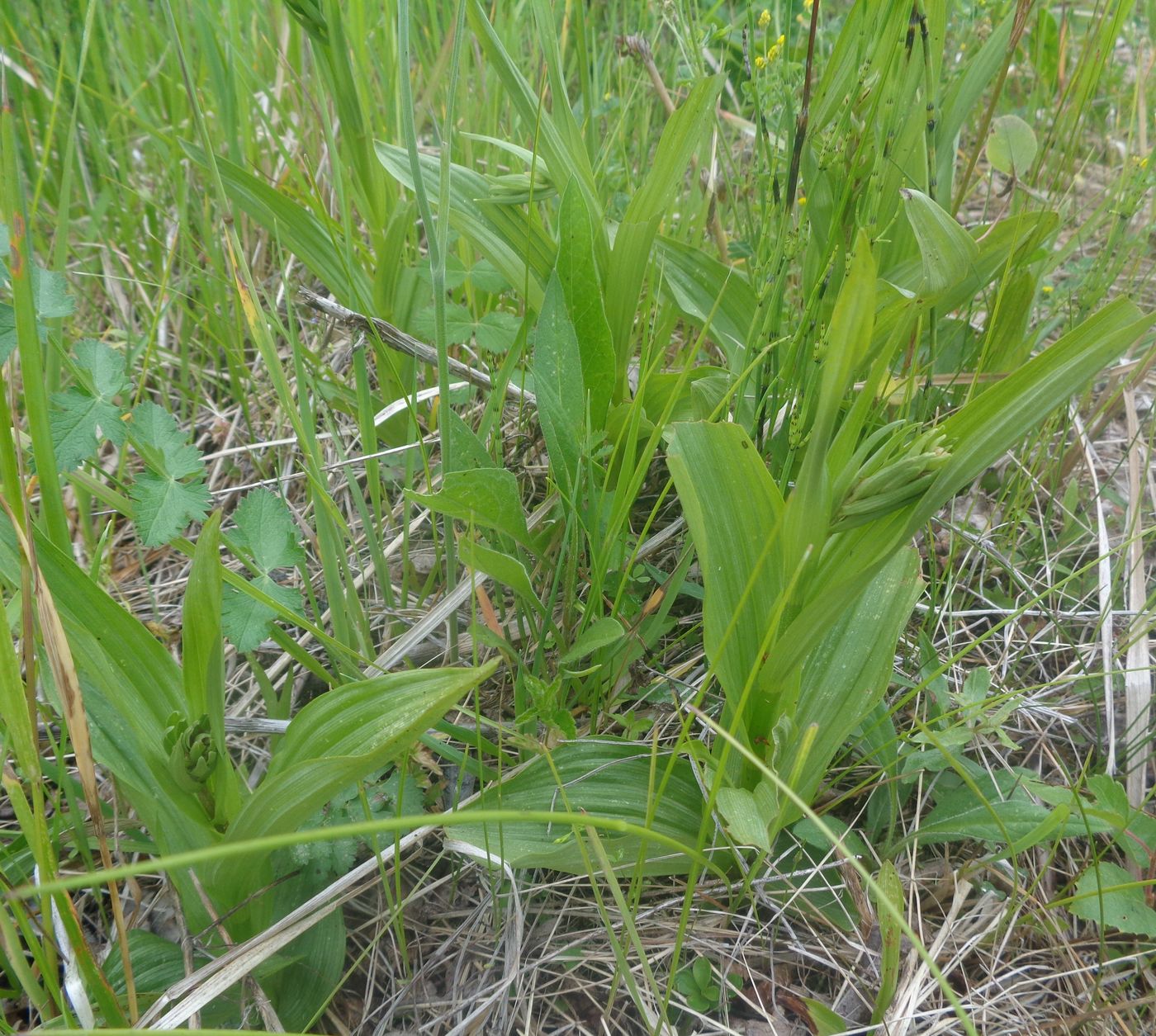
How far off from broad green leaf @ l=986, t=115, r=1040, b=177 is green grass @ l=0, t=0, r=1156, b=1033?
84 mm

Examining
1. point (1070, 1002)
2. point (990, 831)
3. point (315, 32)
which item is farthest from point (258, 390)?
point (1070, 1002)

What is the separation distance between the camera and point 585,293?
130 cm

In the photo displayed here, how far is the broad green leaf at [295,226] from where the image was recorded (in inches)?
56.7

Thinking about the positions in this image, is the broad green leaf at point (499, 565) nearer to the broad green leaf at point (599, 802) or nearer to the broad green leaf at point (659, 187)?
the broad green leaf at point (599, 802)

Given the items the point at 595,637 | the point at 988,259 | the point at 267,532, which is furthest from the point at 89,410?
the point at 988,259

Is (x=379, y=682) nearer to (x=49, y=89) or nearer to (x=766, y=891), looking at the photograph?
(x=766, y=891)

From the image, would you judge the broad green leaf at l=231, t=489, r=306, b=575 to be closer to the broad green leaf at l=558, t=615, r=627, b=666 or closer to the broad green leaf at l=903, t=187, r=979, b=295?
the broad green leaf at l=558, t=615, r=627, b=666

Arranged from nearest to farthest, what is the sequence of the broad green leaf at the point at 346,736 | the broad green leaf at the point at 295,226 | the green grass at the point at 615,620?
the broad green leaf at the point at 346,736 < the green grass at the point at 615,620 < the broad green leaf at the point at 295,226

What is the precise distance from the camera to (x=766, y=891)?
3.60ft

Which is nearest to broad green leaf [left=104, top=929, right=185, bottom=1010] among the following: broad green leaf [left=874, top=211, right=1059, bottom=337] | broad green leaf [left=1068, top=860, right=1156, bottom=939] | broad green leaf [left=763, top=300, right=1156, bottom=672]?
broad green leaf [left=763, top=300, right=1156, bottom=672]

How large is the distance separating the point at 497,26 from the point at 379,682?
1636 mm

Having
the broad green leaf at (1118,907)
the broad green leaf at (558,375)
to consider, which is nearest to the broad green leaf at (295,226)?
the broad green leaf at (558,375)

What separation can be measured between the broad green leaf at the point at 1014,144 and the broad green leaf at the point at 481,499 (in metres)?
1.03

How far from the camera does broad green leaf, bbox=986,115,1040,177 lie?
59.0 inches
